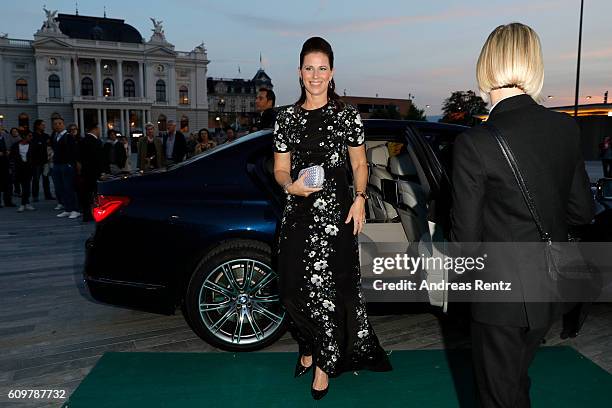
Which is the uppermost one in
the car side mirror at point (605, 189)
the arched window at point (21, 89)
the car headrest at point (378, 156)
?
the arched window at point (21, 89)

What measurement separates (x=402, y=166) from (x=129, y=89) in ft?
305

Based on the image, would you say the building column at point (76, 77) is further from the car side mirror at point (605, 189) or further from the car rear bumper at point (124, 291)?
the car side mirror at point (605, 189)

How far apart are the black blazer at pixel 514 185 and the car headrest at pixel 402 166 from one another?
2362 mm

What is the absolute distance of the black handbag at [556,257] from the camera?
1691 mm

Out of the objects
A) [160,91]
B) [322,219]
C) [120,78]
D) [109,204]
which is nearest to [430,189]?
[322,219]

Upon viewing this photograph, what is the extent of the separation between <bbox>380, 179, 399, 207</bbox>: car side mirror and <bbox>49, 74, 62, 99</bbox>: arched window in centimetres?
8855

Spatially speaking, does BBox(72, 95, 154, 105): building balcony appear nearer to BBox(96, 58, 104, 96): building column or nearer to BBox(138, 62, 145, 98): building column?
BBox(138, 62, 145, 98): building column

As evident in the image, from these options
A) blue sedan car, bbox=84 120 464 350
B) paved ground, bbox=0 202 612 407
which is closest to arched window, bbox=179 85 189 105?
paved ground, bbox=0 202 612 407

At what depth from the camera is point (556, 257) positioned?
1.75 metres

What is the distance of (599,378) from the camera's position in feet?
10.8

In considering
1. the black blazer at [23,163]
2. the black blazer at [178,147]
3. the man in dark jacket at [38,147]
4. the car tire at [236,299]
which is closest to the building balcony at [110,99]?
the man in dark jacket at [38,147]

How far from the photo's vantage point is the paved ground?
11.5 feet

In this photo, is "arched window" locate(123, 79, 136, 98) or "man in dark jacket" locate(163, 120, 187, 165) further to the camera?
"arched window" locate(123, 79, 136, 98)

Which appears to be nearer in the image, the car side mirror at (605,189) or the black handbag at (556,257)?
the black handbag at (556,257)
